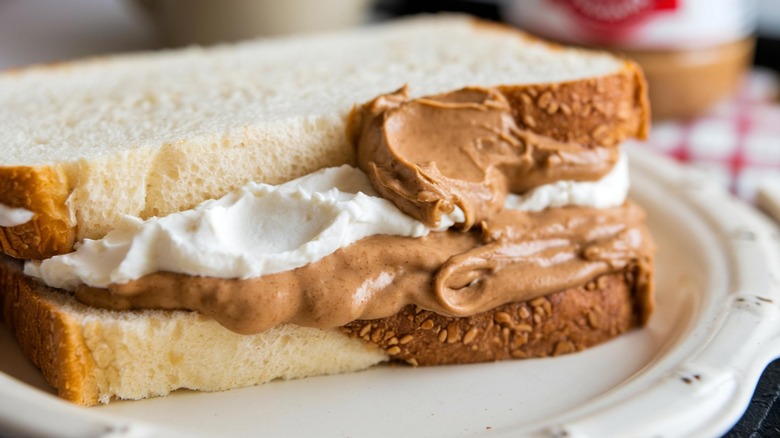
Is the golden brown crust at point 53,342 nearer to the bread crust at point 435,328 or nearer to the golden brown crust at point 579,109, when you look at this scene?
the bread crust at point 435,328

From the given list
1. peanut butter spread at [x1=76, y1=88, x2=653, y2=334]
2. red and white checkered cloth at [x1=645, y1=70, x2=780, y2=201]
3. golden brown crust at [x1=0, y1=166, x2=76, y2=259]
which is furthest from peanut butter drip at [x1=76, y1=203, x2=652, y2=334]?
red and white checkered cloth at [x1=645, y1=70, x2=780, y2=201]

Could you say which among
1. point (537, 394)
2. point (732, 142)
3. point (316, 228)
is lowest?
point (732, 142)

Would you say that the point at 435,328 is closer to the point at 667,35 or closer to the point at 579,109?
the point at 579,109

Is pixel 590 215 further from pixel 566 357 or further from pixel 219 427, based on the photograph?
pixel 219 427

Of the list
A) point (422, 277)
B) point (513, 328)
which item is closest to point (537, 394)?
point (513, 328)

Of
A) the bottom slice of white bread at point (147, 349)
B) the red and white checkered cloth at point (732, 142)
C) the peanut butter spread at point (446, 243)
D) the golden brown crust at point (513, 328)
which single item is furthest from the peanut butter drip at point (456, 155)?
Result: the red and white checkered cloth at point (732, 142)

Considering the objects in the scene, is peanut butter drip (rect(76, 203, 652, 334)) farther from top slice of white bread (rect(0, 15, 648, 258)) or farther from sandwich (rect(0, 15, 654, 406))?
top slice of white bread (rect(0, 15, 648, 258))
